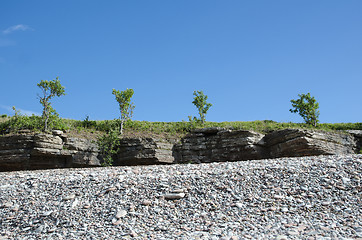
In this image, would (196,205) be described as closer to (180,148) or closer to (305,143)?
(305,143)

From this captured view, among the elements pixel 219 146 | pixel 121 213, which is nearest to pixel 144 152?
pixel 219 146

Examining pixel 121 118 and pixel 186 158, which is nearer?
pixel 186 158

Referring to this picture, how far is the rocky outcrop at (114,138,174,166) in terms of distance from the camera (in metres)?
21.1

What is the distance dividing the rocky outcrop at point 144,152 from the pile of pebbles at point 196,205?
9268mm

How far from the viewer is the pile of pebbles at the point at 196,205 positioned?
739 centimetres

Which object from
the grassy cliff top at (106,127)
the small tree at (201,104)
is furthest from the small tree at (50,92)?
the small tree at (201,104)

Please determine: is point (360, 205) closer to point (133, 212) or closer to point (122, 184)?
point (133, 212)

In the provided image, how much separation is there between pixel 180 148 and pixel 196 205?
1369 cm

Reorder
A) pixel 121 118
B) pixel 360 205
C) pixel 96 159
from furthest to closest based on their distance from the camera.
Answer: pixel 121 118, pixel 96 159, pixel 360 205

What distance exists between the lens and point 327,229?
708cm

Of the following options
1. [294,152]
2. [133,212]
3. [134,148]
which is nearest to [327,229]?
[133,212]

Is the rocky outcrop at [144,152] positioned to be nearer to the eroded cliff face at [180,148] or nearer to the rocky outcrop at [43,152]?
the eroded cliff face at [180,148]

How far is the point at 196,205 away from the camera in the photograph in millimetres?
8750

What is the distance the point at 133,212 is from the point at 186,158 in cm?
1351
